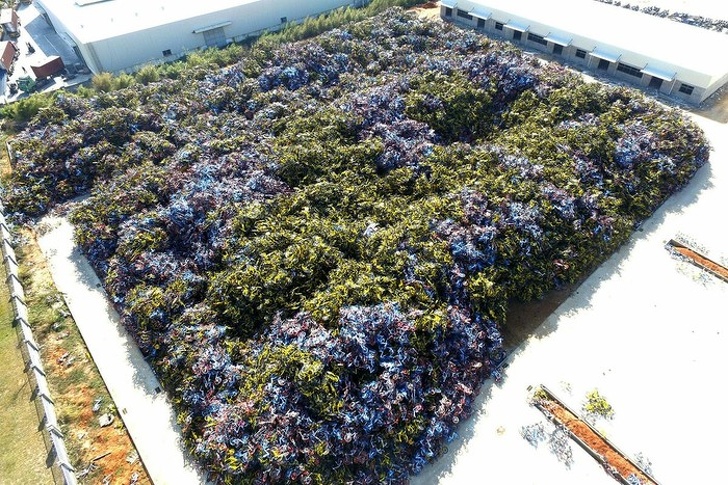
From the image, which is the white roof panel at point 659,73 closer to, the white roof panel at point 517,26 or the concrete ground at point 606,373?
the white roof panel at point 517,26

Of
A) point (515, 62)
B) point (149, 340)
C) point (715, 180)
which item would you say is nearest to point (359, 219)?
point (149, 340)

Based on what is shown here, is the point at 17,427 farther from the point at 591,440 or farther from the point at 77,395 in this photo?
the point at 591,440

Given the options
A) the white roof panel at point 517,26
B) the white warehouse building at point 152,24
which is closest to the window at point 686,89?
the white roof panel at point 517,26

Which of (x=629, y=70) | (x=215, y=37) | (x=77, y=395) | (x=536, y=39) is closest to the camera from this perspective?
(x=77, y=395)

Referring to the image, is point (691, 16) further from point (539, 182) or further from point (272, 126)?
point (272, 126)

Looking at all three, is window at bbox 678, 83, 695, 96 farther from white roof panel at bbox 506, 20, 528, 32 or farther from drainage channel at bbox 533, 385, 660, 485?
drainage channel at bbox 533, 385, 660, 485

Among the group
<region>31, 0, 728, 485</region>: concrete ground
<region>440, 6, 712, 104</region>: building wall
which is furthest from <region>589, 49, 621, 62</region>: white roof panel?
<region>31, 0, 728, 485</region>: concrete ground

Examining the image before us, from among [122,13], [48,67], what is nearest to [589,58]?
[122,13]
